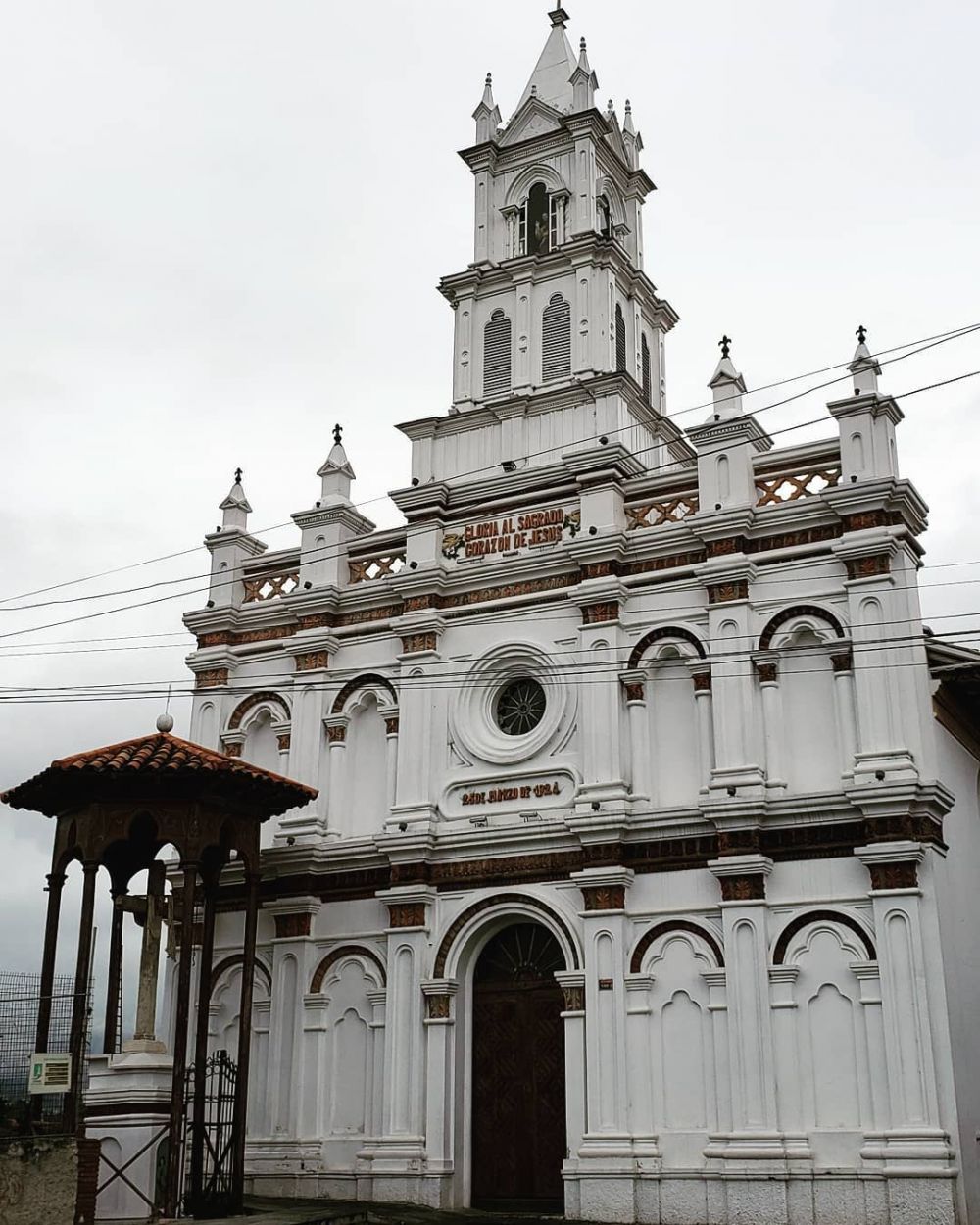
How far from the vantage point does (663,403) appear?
28484 millimetres

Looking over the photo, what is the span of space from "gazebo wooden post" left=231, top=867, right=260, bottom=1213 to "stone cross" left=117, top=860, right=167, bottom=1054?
4.19ft

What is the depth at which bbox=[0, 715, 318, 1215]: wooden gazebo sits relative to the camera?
1945 cm

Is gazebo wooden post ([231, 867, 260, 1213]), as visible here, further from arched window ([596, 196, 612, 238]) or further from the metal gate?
arched window ([596, 196, 612, 238])

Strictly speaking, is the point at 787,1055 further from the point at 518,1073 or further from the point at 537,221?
the point at 537,221

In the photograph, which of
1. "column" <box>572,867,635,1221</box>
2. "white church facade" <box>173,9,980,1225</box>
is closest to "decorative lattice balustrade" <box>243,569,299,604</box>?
"white church facade" <box>173,9,980,1225</box>

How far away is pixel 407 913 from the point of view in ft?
73.6

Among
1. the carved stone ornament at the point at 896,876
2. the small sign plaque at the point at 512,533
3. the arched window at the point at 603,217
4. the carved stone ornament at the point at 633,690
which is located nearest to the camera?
the carved stone ornament at the point at 896,876

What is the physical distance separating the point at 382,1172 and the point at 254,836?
211 inches

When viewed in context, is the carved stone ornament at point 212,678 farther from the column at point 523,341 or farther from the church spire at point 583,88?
the church spire at point 583,88

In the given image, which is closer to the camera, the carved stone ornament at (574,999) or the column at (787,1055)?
the column at (787,1055)

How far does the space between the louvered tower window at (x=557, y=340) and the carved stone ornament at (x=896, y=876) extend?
37.3 feet

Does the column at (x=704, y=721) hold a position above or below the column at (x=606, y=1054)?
above

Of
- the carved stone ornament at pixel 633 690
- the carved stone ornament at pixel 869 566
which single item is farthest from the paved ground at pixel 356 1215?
the carved stone ornament at pixel 869 566

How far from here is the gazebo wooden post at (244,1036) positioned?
775 inches
